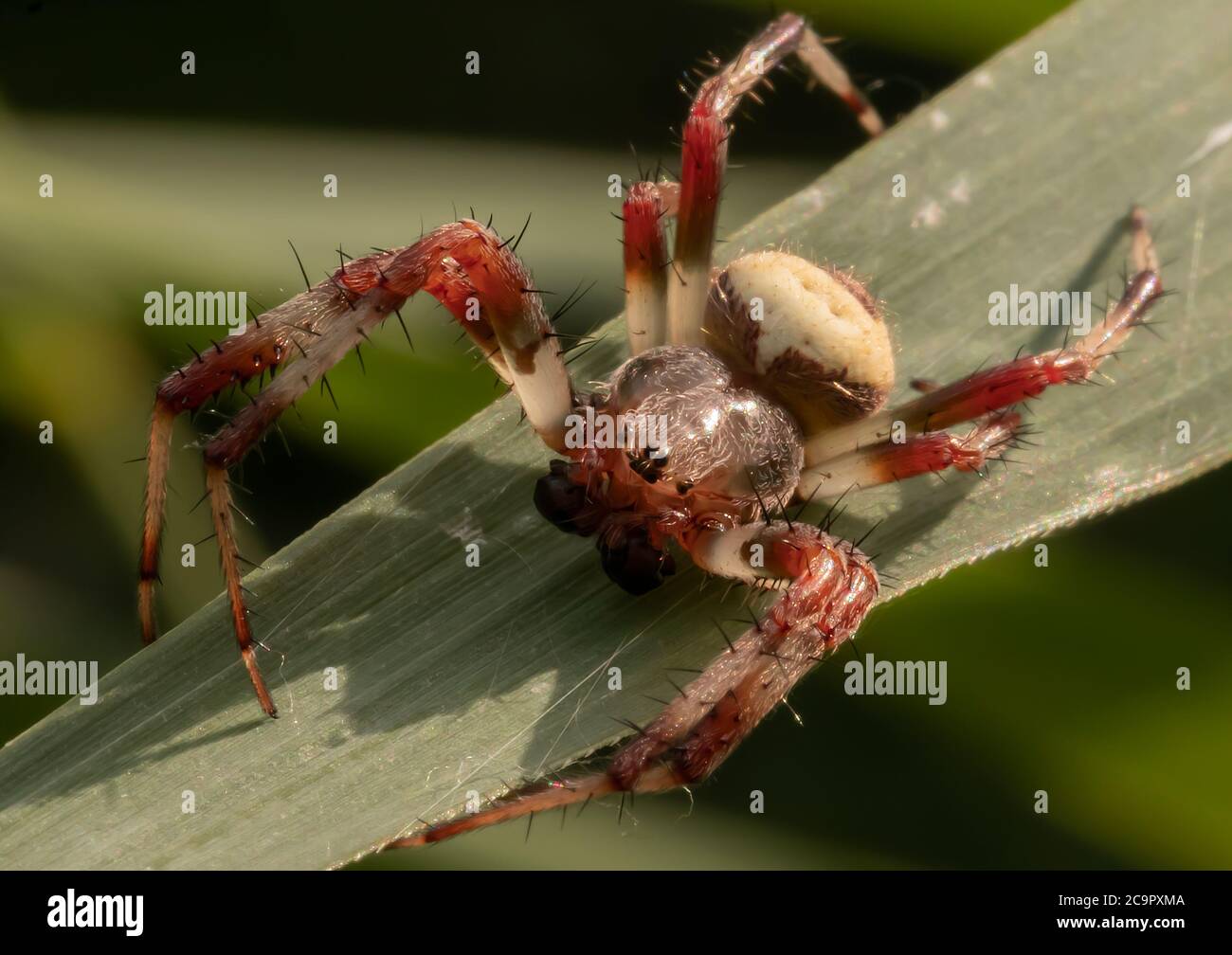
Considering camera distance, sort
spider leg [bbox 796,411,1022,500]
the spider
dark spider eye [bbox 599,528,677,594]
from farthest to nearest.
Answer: spider leg [bbox 796,411,1022,500] → dark spider eye [bbox 599,528,677,594] → the spider

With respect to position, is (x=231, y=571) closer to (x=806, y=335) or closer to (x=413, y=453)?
(x=413, y=453)

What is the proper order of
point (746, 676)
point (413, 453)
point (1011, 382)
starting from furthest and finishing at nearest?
point (413, 453)
point (1011, 382)
point (746, 676)

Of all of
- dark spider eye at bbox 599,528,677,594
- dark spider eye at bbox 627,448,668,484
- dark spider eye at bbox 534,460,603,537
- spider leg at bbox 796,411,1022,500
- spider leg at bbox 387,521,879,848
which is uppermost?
spider leg at bbox 796,411,1022,500

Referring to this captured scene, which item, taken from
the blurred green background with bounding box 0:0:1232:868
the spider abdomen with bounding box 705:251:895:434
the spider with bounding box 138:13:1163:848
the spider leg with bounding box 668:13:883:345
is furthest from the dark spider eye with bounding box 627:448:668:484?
the blurred green background with bounding box 0:0:1232:868

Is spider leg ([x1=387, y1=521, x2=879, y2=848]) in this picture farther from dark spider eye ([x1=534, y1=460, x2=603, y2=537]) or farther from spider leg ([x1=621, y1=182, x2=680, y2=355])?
spider leg ([x1=621, y1=182, x2=680, y2=355])

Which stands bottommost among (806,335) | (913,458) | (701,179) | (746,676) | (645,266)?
(746,676)

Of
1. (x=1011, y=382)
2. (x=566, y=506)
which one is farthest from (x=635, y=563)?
(x=1011, y=382)
